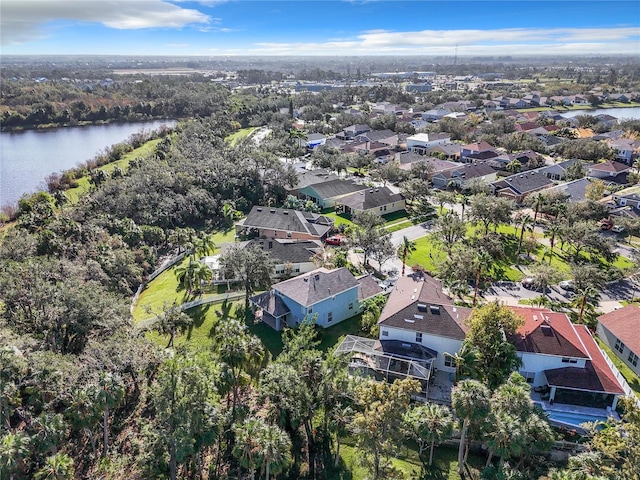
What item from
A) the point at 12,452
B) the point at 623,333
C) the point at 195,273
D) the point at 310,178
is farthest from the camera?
the point at 310,178

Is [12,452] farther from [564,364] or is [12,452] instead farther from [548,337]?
[564,364]

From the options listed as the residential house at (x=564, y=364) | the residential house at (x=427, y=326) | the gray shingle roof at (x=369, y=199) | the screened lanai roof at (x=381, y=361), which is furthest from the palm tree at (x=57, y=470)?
the gray shingle roof at (x=369, y=199)

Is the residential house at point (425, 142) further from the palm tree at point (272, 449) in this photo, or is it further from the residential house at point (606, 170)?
the palm tree at point (272, 449)

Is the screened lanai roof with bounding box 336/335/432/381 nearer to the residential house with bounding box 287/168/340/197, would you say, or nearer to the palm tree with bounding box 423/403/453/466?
the palm tree with bounding box 423/403/453/466

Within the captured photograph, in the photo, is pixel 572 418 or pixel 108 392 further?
pixel 572 418

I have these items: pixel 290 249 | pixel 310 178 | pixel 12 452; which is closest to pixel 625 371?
pixel 290 249

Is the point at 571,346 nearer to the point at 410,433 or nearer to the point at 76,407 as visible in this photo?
the point at 410,433

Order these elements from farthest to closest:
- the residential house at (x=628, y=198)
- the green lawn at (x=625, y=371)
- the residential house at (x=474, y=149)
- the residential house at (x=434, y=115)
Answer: the residential house at (x=434, y=115)
the residential house at (x=474, y=149)
the residential house at (x=628, y=198)
the green lawn at (x=625, y=371)
